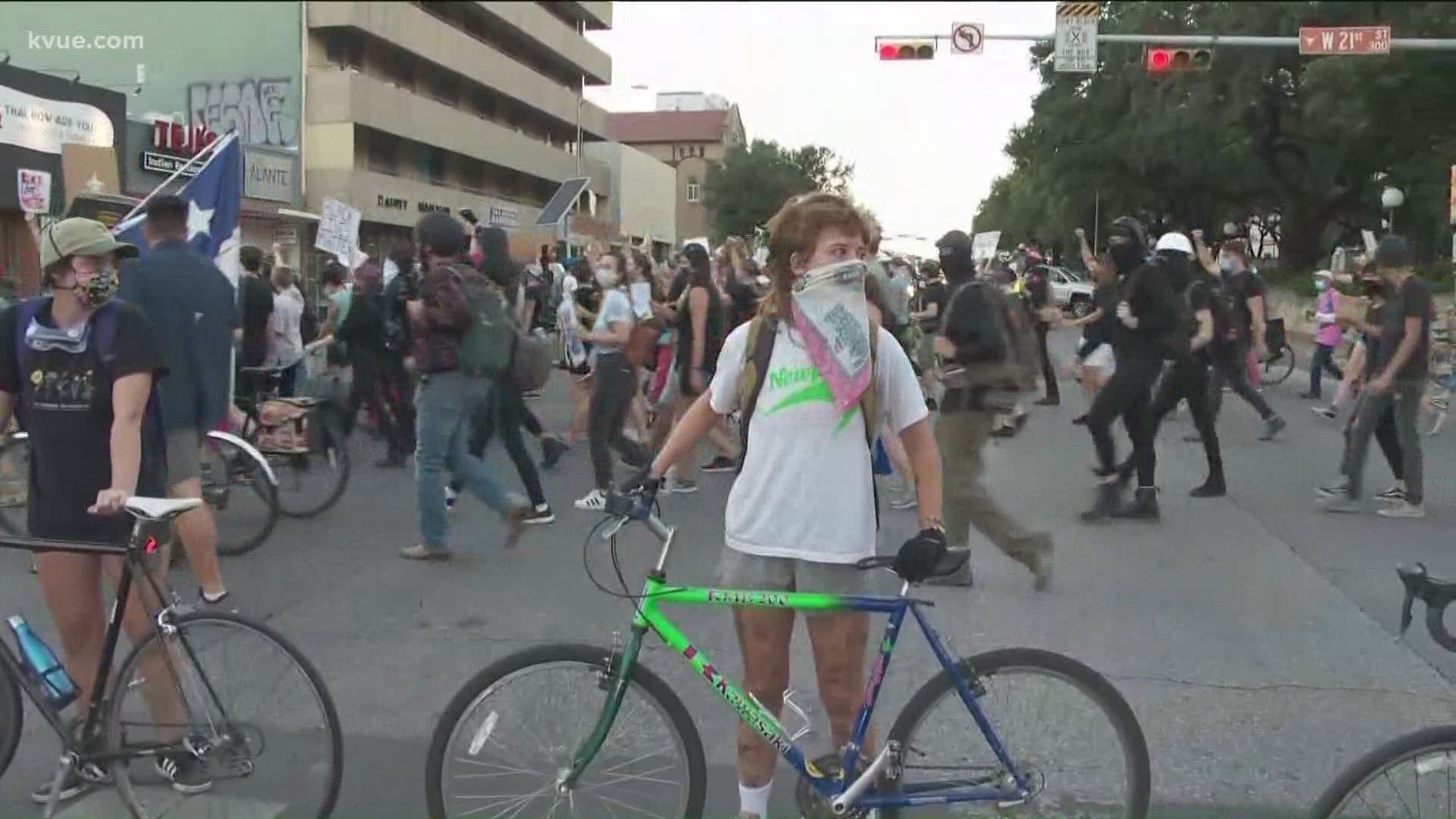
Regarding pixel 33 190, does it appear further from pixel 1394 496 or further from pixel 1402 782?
pixel 1402 782

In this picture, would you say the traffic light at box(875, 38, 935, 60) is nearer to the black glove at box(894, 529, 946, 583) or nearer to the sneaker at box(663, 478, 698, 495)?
the sneaker at box(663, 478, 698, 495)

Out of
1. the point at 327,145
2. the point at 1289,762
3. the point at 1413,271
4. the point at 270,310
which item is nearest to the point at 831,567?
the point at 1289,762

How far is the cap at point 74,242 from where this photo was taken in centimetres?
387

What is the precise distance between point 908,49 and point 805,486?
16152 millimetres

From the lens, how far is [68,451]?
154 inches

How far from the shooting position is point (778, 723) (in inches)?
134

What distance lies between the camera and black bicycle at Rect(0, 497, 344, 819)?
355cm

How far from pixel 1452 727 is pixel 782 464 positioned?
1.62 metres

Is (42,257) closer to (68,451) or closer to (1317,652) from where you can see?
(68,451)

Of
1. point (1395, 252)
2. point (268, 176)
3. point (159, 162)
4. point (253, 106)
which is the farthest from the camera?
point (253, 106)

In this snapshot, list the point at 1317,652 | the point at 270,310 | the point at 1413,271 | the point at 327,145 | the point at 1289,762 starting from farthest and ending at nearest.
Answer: the point at 327,145, the point at 270,310, the point at 1413,271, the point at 1317,652, the point at 1289,762

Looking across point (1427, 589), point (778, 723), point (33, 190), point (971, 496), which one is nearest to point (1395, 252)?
point (971, 496)

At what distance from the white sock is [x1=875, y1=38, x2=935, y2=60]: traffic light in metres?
16.2

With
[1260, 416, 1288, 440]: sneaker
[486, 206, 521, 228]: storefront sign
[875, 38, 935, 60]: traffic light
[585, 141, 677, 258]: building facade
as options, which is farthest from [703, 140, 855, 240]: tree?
[1260, 416, 1288, 440]: sneaker
